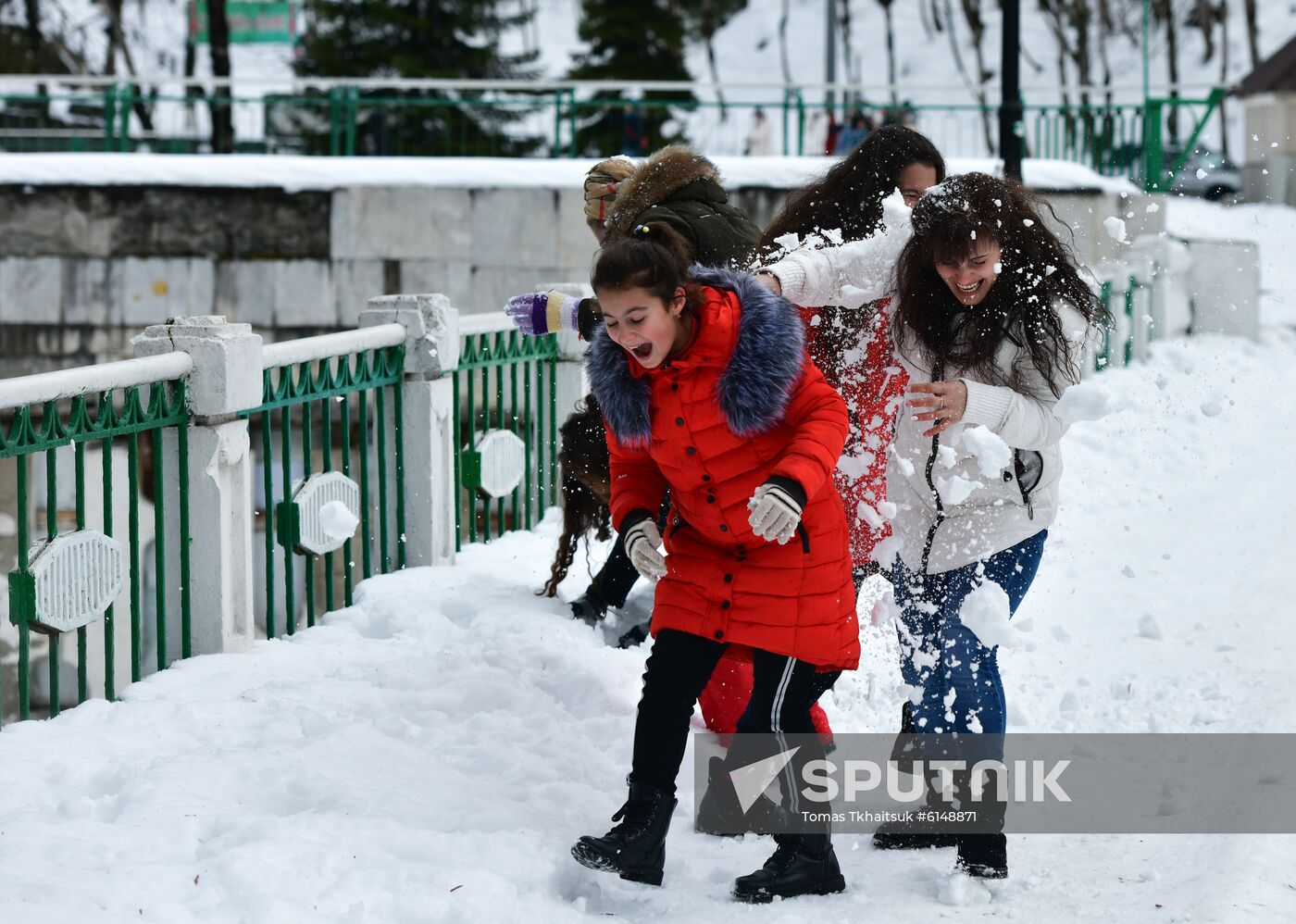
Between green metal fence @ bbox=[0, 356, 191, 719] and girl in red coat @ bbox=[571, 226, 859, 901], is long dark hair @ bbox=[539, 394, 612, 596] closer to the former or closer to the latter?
green metal fence @ bbox=[0, 356, 191, 719]

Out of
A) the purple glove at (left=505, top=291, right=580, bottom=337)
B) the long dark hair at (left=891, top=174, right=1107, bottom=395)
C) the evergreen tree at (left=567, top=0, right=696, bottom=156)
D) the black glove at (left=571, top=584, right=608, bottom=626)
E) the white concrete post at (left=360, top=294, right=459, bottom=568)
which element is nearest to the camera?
the long dark hair at (left=891, top=174, right=1107, bottom=395)

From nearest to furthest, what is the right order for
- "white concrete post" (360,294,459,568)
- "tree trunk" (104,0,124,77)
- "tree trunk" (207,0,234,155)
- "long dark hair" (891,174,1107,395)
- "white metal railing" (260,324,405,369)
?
1. "long dark hair" (891,174,1107,395)
2. "white metal railing" (260,324,405,369)
3. "white concrete post" (360,294,459,568)
4. "tree trunk" (207,0,234,155)
5. "tree trunk" (104,0,124,77)

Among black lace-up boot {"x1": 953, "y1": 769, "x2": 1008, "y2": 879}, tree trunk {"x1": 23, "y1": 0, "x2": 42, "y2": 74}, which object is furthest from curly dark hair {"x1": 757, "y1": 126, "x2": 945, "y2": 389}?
tree trunk {"x1": 23, "y1": 0, "x2": 42, "y2": 74}

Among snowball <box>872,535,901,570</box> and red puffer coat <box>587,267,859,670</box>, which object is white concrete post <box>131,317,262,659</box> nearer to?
red puffer coat <box>587,267,859,670</box>

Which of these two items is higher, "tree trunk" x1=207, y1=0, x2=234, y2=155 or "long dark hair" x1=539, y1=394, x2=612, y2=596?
"tree trunk" x1=207, y1=0, x2=234, y2=155

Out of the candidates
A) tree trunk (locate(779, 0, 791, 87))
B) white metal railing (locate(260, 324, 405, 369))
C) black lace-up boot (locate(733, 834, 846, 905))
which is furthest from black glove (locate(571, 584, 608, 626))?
tree trunk (locate(779, 0, 791, 87))

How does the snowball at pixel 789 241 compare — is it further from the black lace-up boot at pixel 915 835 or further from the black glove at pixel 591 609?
the black glove at pixel 591 609

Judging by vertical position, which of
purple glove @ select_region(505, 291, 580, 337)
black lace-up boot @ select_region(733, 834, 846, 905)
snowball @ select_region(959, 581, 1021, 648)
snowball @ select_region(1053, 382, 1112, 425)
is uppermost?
purple glove @ select_region(505, 291, 580, 337)

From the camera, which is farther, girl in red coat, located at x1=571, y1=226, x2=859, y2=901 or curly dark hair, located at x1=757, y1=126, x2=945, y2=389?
curly dark hair, located at x1=757, y1=126, x2=945, y2=389

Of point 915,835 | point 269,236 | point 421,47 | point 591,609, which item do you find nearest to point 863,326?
point 915,835

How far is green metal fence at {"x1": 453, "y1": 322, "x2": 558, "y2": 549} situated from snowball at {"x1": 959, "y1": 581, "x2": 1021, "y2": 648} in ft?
10.7

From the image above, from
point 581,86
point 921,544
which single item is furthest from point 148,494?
point 921,544

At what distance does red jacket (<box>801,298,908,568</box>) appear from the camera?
4094mm

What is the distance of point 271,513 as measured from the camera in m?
5.48
